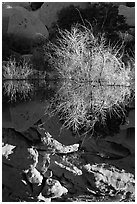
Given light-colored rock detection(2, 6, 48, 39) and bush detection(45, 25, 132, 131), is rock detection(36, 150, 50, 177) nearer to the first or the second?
bush detection(45, 25, 132, 131)

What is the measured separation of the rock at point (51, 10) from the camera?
11.9 ft

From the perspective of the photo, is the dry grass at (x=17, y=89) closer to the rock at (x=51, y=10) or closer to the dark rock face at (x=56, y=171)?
the dark rock face at (x=56, y=171)

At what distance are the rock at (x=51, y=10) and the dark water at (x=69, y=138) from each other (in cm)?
91

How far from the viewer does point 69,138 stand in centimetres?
292

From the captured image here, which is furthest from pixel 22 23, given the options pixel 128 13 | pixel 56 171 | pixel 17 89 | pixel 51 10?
pixel 56 171

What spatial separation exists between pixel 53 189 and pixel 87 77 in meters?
1.02

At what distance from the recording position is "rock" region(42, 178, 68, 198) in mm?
3090

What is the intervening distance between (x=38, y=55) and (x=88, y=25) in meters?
0.57

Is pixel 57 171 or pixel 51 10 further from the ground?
pixel 51 10

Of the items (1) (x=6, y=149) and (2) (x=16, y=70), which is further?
(2) (x=16, y=70)

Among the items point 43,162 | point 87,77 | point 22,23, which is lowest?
point 43,162

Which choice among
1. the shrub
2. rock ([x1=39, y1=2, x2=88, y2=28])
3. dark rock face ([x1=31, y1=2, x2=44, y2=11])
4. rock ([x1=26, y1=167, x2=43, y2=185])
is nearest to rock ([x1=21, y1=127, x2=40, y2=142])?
rock ([x1=26, y1=167, x2=43, y2=185])

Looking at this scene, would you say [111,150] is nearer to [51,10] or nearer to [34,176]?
[34,176]

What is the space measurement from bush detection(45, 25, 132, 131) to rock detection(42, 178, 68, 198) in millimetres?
536
